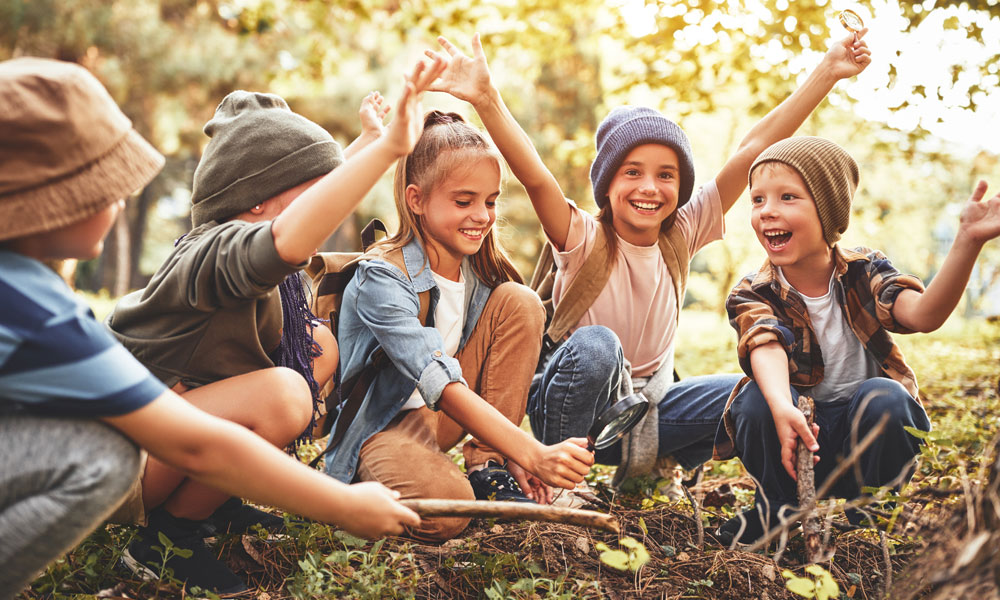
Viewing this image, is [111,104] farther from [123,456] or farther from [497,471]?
[497,471]

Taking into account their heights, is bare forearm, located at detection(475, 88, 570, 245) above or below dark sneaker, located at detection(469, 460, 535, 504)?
above

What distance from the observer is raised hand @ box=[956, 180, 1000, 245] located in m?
2.24

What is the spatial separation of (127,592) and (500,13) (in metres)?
7.03

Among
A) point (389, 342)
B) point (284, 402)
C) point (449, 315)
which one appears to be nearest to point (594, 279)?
point (449, 315)

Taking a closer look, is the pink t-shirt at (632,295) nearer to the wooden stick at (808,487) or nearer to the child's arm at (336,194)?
the wooden stick at (808,487)

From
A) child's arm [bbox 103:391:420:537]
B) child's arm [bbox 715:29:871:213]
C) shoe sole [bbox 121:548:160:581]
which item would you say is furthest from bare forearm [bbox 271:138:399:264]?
child's arm [bbox 715:29:871:213]

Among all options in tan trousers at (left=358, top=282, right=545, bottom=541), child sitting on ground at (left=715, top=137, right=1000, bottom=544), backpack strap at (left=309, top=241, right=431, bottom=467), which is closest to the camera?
child sitting on ground at (left=715, top=137, right=1000, bottom=544)

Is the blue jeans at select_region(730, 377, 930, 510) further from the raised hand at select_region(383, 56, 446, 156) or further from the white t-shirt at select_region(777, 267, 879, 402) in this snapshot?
the raised hand at select_region(383, 56, 446, 156)

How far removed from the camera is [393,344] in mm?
2572

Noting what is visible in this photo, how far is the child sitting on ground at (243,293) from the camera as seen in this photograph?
1841 mm

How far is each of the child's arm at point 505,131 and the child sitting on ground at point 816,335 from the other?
0.73 metres

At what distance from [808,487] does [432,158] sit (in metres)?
1.66

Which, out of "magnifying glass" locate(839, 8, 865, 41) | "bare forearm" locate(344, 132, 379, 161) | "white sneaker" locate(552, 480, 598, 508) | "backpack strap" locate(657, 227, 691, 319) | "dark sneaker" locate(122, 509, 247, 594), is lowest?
"dark sneaker" locate(122, 509, 247, 594)

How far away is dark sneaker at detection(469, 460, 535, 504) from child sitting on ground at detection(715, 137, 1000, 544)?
73 centimetres
